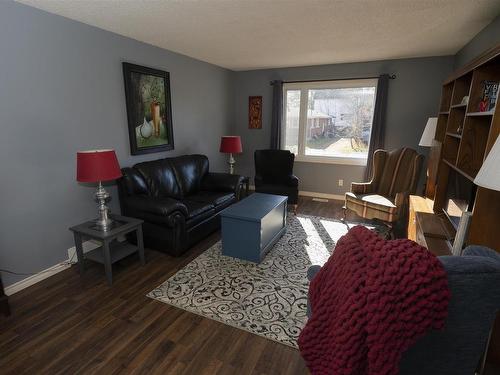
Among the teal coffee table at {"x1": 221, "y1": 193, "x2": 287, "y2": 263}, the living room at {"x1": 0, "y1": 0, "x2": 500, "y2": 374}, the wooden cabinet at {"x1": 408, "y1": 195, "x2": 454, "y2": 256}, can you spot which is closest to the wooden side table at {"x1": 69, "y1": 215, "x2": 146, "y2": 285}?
the living room at {"x1": 0, "y1": 0, "x2": 500, "y2": 374}

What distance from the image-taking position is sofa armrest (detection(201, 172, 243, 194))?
4102 millimetres

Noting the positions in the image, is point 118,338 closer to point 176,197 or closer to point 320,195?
point 176,197

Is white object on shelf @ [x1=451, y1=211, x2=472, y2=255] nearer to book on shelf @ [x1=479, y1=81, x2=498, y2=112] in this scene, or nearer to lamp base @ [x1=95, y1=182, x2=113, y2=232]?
book on shelf @ [x1=479, y1=81, x2=498, y2=112]

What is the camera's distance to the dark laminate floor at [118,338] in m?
1.74

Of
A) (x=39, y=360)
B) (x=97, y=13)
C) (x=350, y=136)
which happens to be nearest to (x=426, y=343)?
(x=39, y=360)

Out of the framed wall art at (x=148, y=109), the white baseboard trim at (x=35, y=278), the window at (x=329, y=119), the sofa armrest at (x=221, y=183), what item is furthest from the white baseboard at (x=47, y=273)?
the window at (x=329, y=119)

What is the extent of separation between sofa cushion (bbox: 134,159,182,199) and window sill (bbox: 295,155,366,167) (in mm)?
2609

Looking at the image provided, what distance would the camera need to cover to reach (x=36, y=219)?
2562 millimetres

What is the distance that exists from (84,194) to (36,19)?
1.65 m

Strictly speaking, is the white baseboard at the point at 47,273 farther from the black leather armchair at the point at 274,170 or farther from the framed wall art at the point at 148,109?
the black leather armchair at the point at 274,170

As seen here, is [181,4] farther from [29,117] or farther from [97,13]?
[29,117]

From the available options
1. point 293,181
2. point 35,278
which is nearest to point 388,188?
point 293,181

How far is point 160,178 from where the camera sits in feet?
11.8

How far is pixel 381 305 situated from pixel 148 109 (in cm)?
361
